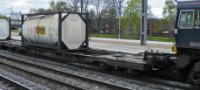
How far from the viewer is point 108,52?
63.6 ft

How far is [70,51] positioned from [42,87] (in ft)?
25.7

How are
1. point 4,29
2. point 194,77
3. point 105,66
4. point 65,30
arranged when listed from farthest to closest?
point 4,29 < point 65,30 < point 105,66 < point 194,77

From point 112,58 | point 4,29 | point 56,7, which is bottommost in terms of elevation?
point 112,58

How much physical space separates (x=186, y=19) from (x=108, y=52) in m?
7.35

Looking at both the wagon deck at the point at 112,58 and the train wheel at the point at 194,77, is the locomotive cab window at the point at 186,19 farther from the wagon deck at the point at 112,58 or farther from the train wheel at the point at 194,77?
the wagon deck at the point at 112,58

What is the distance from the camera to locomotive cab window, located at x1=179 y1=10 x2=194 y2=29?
12297mm

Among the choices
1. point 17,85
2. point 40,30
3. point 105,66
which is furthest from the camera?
point 40,30

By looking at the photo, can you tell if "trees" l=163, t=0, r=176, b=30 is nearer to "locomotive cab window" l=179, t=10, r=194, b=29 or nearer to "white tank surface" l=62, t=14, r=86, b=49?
"white tank surface" l=62, t=14, r=86, b=49

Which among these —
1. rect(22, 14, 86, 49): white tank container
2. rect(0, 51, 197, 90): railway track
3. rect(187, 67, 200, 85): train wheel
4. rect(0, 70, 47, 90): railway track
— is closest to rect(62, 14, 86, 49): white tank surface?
rect(22, 14, 86, 49): white tank container

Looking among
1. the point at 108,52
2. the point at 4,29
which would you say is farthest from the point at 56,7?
the point at 108,52

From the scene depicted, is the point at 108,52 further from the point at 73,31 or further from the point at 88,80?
the point at 88,80

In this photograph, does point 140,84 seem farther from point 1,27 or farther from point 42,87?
point 1,27

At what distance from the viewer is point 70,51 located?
20938 mm

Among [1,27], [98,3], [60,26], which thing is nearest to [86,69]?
[60,26]
